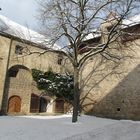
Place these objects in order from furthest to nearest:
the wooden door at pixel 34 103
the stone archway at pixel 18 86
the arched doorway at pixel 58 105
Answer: the arched doorway at pixel 58 105
the wooden door at pixel 34 103
the stone archway at pixel 18 86

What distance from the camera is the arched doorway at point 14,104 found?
23.6m

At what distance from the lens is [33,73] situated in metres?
25.2

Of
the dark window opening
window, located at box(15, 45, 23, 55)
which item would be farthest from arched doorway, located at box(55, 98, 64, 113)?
window, located at box(15, 45, 23, 55)

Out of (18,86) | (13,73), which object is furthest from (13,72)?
(18,86)

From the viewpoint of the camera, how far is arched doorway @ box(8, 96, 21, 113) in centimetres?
2357

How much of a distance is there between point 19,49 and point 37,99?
17.6 feet

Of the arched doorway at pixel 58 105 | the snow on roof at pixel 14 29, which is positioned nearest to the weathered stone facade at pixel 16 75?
the snow on roof at pixel 14 29

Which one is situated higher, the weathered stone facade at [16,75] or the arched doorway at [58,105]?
the weathered stone facade at [16,75]

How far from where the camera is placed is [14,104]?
2391cm

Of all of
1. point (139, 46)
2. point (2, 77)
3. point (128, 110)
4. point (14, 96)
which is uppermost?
point (139, 46)

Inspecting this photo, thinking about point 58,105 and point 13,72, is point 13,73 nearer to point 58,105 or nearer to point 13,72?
point 13,72

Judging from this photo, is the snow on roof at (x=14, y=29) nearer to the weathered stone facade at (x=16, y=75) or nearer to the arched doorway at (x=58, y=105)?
the weathered stone facade at (x=16, y=75)

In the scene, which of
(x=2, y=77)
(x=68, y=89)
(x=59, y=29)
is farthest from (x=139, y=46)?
(x=2, y=77)

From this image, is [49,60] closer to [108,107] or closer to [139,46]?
[108,107]
